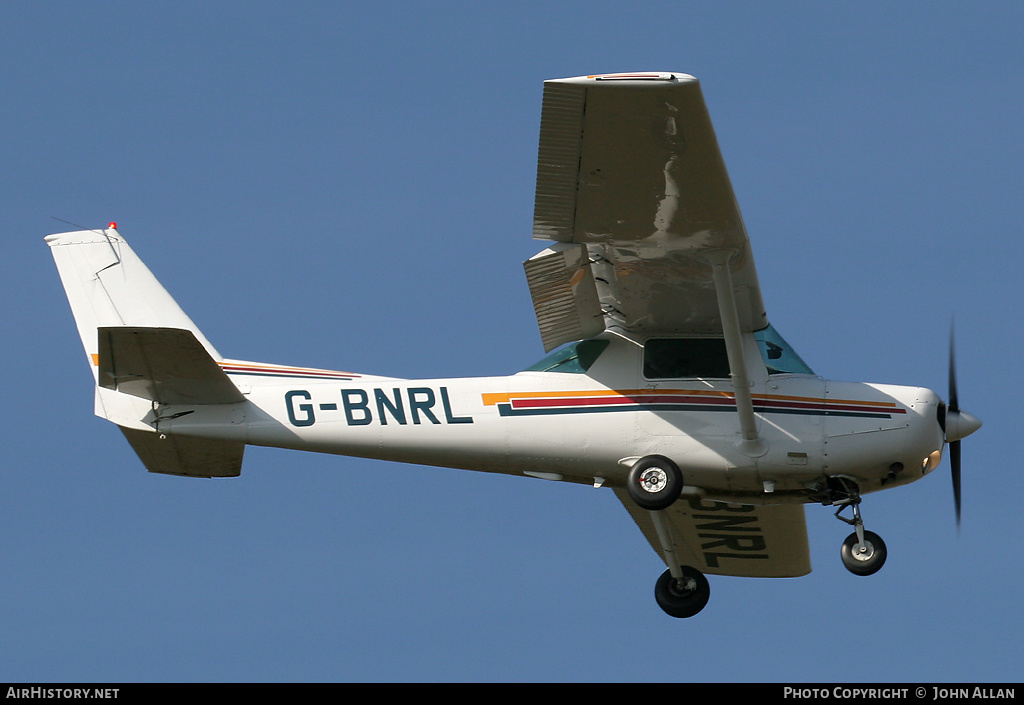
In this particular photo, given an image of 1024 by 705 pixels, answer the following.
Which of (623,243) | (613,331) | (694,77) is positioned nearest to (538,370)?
(613,331)

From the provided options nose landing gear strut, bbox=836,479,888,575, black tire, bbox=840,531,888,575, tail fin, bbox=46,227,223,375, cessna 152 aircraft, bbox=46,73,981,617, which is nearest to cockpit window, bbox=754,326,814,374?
cessna 152 aircraft, bbox=46,73,981,617

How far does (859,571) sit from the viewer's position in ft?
43.5

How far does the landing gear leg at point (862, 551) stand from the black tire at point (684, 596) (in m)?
2.13

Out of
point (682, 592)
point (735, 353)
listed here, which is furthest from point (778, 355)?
point (682, 592)

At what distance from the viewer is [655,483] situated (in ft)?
44.0

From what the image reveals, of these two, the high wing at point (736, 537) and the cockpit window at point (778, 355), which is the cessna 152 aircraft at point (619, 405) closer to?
the cockpit window at point (778, 355)

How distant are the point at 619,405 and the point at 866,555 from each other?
260cm

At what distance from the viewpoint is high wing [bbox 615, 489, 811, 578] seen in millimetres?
15672

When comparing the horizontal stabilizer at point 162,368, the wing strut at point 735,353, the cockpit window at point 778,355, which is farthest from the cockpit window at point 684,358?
the horizontal stabilizer at point 162,368

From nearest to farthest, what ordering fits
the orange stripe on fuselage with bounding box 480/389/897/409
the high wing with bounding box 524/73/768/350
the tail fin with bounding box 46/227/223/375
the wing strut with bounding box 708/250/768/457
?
the high wing with bounding box 524/73/768/350, the wing strut with bounding box 708/250/768/457, the orange stripe on fuselage with bounding box 480/389/897/409, the tail fin with bounding box 46/227/223/375

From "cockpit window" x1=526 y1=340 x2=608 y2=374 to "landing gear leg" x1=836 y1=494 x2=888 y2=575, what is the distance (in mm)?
2837

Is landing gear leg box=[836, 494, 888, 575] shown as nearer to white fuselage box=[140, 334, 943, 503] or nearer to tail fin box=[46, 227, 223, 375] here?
white fuselage box=[140, 334, 943, 503]

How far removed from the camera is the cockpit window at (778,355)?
45.5ft

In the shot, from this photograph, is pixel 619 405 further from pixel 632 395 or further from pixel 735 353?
pixel 735 353
